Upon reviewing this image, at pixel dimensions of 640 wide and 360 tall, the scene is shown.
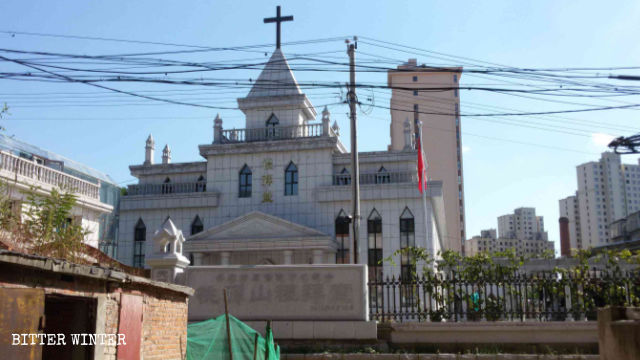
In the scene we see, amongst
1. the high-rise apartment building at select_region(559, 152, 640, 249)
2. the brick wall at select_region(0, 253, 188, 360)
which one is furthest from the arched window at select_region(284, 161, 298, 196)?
the high-rise apartment building at select_region(559, 152, 640, 249)

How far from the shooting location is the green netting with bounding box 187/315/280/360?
12.5m

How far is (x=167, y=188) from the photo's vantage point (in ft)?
122

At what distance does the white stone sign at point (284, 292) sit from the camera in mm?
16344

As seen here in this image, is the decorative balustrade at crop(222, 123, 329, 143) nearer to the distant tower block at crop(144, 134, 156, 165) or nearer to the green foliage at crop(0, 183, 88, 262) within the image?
the distant tower block at crop(144, 134, 156, 165)

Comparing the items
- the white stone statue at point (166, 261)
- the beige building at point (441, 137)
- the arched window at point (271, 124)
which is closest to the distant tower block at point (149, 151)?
the arched window at point (271, 124)

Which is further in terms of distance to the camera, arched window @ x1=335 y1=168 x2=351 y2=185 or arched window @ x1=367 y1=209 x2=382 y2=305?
arched window @ x1=335 y1=168 x2=351 y2=185

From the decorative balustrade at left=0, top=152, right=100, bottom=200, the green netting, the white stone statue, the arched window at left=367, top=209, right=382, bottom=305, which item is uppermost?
the decorative balustrade at left=0, top=152, right=100, bottom=200

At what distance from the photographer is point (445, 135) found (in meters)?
85.1

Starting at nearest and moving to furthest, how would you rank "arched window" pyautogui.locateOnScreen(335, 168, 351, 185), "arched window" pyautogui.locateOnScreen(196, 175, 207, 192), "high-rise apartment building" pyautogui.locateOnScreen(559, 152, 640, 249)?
1. "arched window" pyautogui.locateOnScreen(335, 168, 351, 185)
2. "arched window" pyautogui.locateOnScreen(196, 175, 207, 192)
3. "high-rise apartment building" pyautogui.locateOnScreen(559, 152, 640, 249)

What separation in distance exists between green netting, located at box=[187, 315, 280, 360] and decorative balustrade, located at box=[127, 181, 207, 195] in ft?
78.6

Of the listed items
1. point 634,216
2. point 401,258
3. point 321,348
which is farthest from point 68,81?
point 634,216

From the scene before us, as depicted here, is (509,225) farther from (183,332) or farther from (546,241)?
(183,332)

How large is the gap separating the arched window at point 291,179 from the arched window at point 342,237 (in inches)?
122

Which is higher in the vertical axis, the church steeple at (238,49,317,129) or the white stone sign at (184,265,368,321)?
the church steeple at (238,49,317,129)
